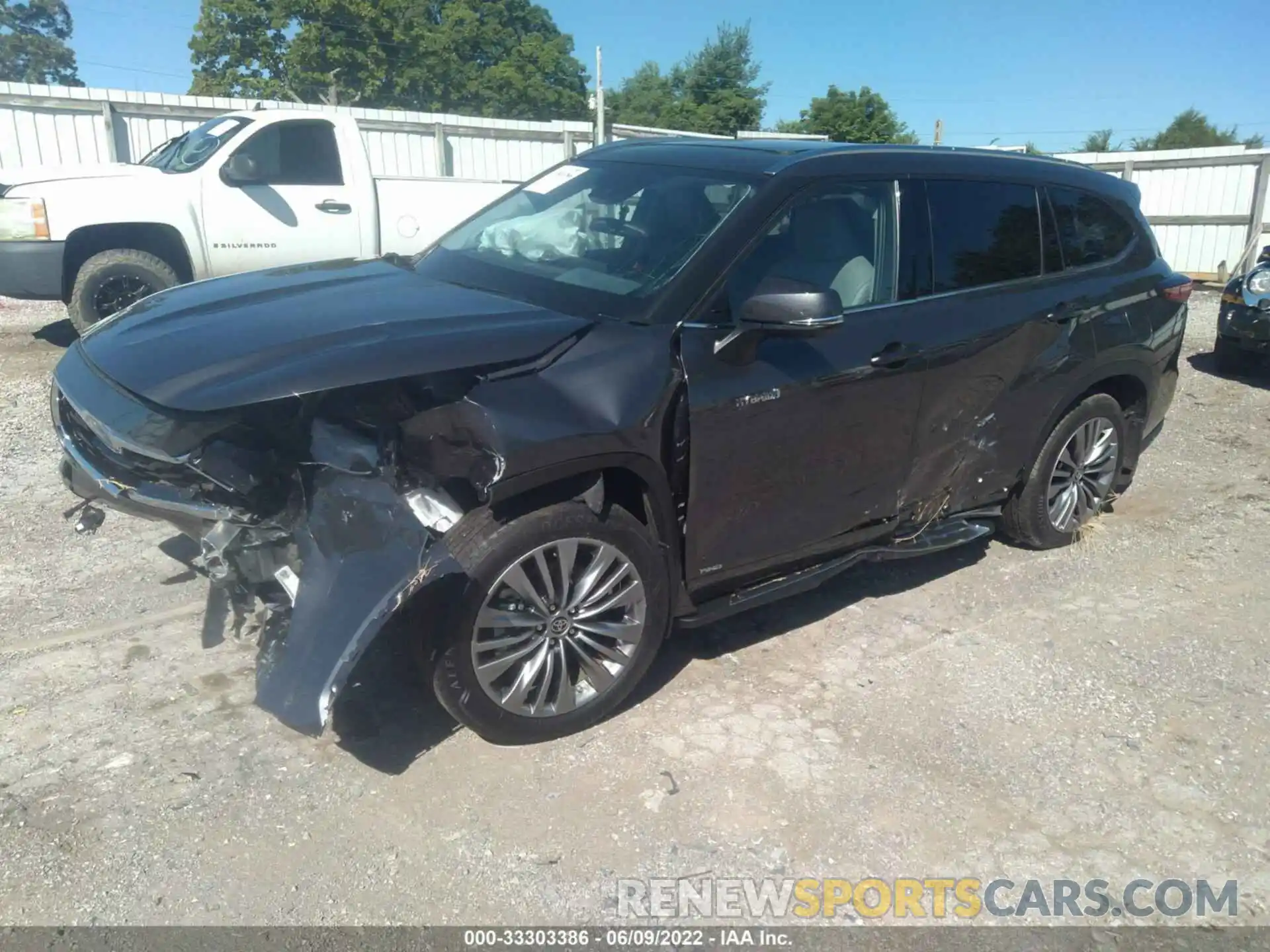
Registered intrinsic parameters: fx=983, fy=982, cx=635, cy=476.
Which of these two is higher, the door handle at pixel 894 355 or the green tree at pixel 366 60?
the green tree at pixel 366 60

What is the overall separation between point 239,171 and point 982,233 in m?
6.75

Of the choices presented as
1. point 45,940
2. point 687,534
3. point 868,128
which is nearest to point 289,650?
point 45,940

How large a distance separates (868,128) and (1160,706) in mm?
42350

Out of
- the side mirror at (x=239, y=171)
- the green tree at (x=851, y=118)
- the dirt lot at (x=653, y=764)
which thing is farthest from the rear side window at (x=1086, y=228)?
the green tree at (x=851, y=118)

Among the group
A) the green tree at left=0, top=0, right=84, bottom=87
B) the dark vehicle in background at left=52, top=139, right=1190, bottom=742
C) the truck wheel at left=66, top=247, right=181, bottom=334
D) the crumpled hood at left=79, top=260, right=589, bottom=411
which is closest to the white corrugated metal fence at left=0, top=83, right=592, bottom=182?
the truck wheel at left=66, top=247, right=181, bottom=334

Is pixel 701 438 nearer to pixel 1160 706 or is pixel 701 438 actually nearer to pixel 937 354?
pixel 937 354

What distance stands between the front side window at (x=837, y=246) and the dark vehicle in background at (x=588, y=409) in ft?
0.04

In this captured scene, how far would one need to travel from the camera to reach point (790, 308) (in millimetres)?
3305

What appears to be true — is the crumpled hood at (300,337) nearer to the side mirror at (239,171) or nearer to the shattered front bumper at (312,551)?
the shattered front bumper at (312,551)

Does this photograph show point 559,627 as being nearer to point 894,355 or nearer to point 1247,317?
point 894,355

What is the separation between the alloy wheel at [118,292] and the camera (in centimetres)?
816

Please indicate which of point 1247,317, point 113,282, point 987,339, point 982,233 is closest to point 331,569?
point 987,339

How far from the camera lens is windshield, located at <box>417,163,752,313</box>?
3.60 m

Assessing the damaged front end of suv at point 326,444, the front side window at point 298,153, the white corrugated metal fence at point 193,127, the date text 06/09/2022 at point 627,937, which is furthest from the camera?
the white corrugated metal fence at point 193,127
